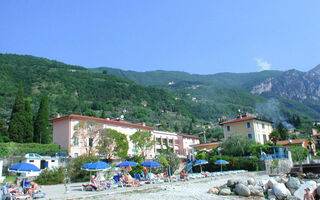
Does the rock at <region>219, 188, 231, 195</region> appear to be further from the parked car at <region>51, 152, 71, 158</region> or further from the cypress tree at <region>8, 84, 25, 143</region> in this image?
the cypress tree at <region>8, 84, 25, 143</region>

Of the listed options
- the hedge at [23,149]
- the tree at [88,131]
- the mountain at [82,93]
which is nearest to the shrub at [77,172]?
the hedge at [23,149]

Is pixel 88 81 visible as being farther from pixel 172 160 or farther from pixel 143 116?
pixel 172 160

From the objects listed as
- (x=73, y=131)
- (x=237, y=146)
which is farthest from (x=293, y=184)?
(x=73, y=131)

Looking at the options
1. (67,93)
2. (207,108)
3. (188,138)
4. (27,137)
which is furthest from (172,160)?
(207,108)

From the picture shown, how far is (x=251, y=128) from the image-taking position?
157 feet

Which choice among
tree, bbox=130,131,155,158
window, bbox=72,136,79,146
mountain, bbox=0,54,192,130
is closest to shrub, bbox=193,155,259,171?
tree, bbox=130,131,155,158

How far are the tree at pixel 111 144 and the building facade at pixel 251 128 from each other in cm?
1839

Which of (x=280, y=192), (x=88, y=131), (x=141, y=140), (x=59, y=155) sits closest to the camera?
(x=280, y=192)

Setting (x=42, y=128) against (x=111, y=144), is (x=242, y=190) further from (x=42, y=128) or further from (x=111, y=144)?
(x=42, y=128)

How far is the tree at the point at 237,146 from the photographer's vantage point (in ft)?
116

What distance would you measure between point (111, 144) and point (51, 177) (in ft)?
44.2

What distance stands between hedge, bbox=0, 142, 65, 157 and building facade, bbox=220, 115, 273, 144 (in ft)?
91.2

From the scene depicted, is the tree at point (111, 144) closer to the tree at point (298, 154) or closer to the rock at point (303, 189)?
the tree at point (298, 154)

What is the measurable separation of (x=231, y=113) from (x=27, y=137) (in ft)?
331
